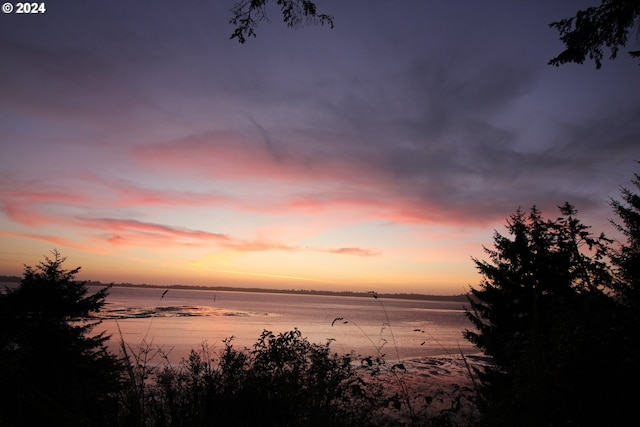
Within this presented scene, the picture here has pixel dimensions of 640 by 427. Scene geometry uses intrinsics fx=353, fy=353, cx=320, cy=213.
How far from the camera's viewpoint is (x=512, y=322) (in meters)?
16.9

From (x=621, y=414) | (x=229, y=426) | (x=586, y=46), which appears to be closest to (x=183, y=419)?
(x=229, y=426)

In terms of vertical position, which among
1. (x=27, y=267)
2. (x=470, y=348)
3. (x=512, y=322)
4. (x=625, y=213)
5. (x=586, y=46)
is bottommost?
(x=470, y=348)

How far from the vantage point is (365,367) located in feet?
18.2

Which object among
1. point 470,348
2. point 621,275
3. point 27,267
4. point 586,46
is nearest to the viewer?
point 586,46

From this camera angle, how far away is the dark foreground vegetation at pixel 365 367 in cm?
376

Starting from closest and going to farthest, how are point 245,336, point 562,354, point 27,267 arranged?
1. point 562,354
2. point 27,267
3. point 245,336

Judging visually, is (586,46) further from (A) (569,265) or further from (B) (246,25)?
(A) (569,265)

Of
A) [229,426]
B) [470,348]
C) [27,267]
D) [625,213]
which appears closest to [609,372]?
[229,426]

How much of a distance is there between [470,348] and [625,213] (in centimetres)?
4095

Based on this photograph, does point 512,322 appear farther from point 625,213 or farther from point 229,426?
point 229,426

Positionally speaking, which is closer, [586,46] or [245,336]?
[586,46]

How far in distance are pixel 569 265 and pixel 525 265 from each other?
69.7 inches

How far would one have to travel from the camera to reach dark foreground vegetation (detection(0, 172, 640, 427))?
376 cm

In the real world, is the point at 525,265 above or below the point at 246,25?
below
